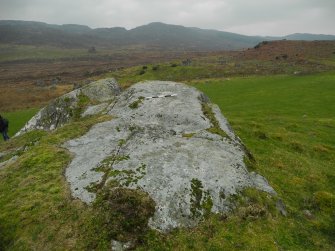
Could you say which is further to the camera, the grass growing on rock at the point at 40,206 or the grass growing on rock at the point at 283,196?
the grass growing on rock at the point at 283,196

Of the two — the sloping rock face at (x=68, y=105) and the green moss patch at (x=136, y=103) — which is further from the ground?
the green moss patch at (x=136, y=103)

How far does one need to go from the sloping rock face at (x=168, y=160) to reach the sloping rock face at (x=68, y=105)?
6.77m

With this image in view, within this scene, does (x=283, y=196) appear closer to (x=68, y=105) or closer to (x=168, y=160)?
(x=168, y=160)

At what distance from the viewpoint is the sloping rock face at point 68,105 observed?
25172 millimetres

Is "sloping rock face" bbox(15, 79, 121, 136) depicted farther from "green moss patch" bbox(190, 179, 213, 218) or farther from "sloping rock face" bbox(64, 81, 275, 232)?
"green moss patch" bbox(190, 179, 213, 218)

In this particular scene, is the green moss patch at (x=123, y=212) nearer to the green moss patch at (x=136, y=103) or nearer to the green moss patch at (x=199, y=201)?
the green moss patch at (x=199, y=201)

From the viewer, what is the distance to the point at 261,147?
24891 millimetres

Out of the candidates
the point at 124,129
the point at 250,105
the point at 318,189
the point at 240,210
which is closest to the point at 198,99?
the point at 124,129

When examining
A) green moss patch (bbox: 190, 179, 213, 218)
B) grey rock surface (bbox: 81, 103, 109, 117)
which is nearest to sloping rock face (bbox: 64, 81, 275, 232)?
green moss patch (bbox: 190, 179, 213, 218)

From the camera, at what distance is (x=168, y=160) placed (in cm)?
1366

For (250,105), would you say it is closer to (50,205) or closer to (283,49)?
(50,205)

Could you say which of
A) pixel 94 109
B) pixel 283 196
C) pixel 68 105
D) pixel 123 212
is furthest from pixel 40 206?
pixel 68 105

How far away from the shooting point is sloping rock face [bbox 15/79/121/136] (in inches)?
991

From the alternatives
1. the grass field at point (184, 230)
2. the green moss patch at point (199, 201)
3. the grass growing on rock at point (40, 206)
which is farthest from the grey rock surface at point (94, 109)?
the green moss patch at point (199, 201)
